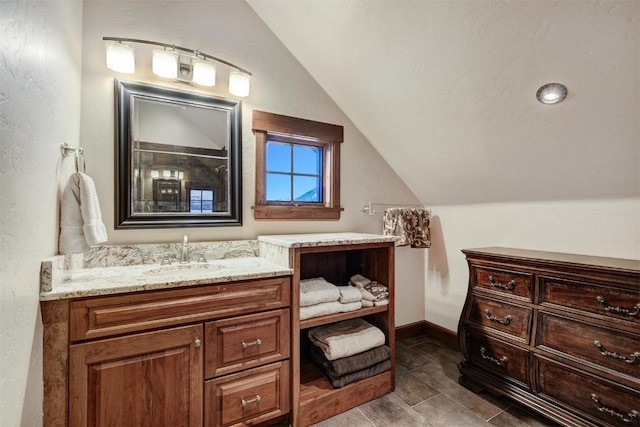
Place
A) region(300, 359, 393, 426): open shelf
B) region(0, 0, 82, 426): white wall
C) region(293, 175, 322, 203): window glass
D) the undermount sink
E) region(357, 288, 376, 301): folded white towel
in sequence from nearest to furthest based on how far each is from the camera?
region(0, 0, 82, 426): white wall < the undermount sink < region(300, 359, 393, 426): open shelf < region(357, 288, 376, 301): folded white towel < region(293, 175, 322, 203): window glass

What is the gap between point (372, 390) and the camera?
1.76 m

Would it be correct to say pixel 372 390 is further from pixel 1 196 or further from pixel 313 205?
pixel 1 196

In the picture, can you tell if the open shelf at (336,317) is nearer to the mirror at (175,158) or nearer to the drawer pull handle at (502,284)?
the drawer pull handle at (502,284)

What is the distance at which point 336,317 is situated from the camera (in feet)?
5.54

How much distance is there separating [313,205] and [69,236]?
1.45 metres

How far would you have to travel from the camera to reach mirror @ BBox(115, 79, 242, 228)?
1.59 metres

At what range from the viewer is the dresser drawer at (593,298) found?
1.26 metres

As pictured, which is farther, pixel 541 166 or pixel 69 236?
pixel 541 166

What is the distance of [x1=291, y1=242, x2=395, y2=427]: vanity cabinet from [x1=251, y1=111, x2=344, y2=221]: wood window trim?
35 centimetres

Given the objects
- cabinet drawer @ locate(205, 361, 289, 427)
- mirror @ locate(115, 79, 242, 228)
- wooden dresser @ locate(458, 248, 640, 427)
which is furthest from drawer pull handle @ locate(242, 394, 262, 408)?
wooden dresser @ locate(458, 248, 640, 427)

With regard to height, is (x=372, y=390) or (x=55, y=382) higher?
(x=55, y=382)

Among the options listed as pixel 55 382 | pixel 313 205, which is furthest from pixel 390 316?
pixel 55 382

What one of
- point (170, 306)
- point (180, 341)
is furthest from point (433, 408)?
point (170, 306)

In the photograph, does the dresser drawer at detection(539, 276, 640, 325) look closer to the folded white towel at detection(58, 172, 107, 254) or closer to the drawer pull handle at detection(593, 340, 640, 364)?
the drawer pull handle at detection(593, 340, 640, 364)
